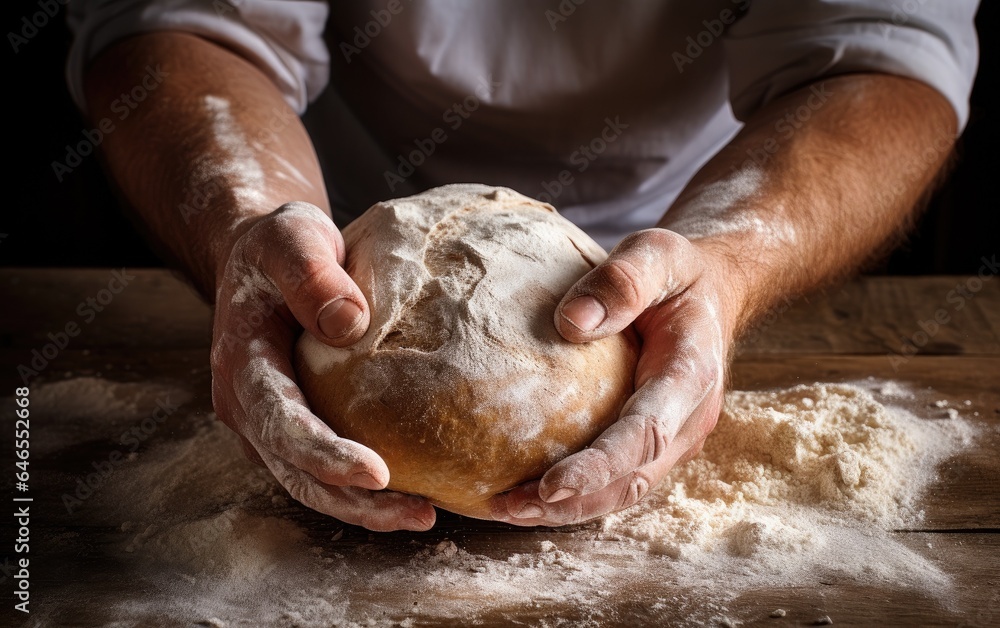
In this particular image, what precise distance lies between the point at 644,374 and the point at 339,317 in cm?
43

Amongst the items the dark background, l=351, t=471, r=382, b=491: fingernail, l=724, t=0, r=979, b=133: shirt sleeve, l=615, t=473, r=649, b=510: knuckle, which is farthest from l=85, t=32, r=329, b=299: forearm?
the dark background

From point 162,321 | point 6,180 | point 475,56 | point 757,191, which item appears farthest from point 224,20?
point 6,180

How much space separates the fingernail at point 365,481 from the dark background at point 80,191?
252cm

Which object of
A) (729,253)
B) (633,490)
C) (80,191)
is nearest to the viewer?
(633,490)

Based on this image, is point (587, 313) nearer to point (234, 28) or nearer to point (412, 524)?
point (412, 524)

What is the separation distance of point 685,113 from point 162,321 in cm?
142

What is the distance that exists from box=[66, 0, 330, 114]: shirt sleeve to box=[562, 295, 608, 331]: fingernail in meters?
1.19

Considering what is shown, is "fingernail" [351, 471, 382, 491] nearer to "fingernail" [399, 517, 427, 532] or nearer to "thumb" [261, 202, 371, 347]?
"fingernail" [399, 517, 427, 532]

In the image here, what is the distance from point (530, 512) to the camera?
110 centimetres

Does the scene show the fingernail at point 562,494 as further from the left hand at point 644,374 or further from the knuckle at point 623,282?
the knuckle at point 623,282

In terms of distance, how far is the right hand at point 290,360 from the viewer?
104 cm

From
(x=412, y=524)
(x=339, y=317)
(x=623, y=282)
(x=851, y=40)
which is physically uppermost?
(x=851, y=40)

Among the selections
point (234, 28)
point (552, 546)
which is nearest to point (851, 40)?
point (552, 546)

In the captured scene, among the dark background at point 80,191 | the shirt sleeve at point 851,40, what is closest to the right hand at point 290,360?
the shirt sleeve at point 851,40
